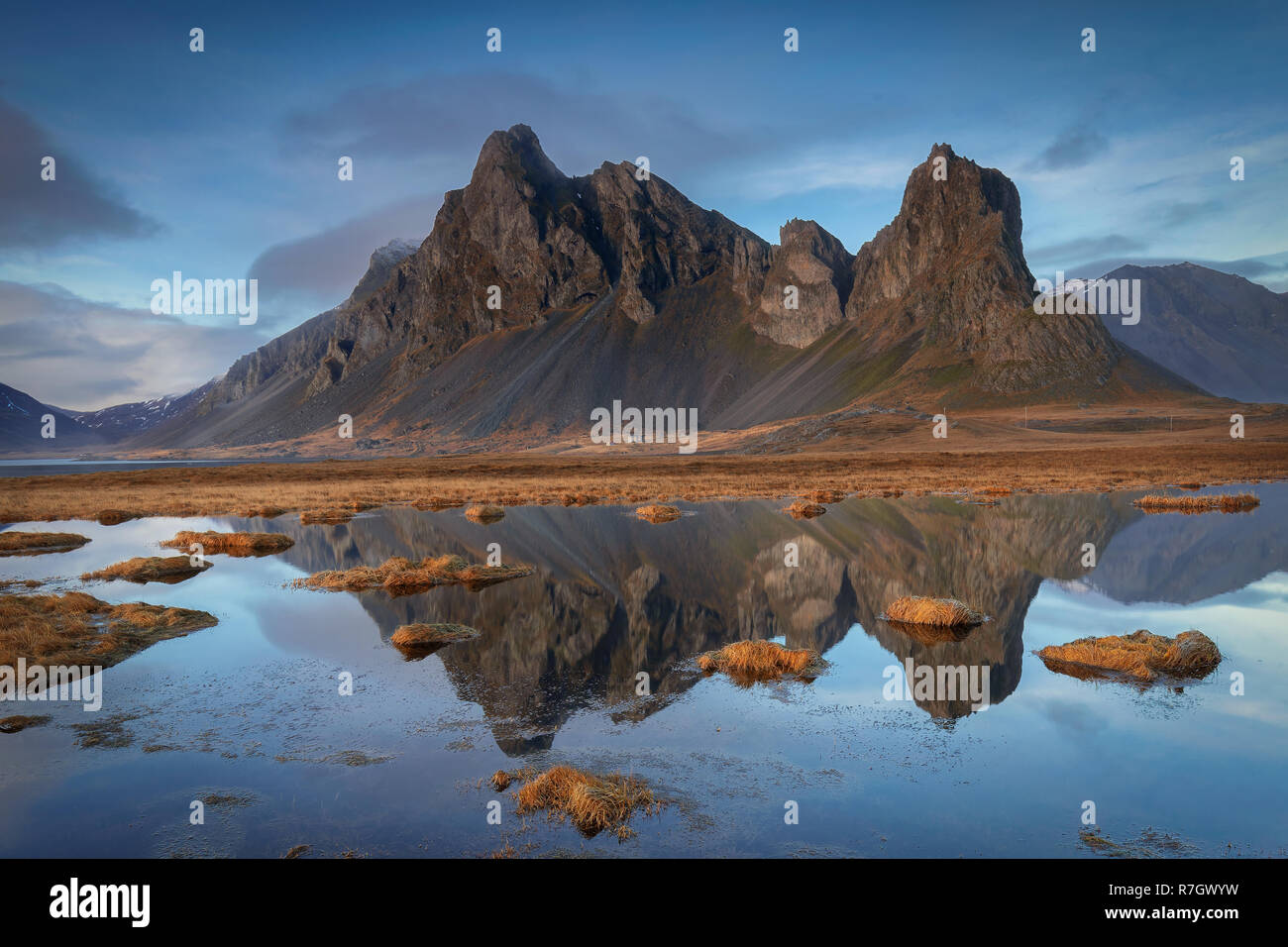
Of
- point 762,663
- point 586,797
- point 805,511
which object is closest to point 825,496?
point 805,511

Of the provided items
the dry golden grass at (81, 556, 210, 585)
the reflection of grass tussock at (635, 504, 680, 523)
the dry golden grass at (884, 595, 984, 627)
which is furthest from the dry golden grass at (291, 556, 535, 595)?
the reflection of grass tussock at (635, 504, 680, 523)

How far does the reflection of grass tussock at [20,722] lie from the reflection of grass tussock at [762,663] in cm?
1188

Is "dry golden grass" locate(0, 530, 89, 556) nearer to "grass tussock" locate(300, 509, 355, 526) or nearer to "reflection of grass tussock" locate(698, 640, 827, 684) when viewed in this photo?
"grass tussock" locate(300, 509, 355, 526)

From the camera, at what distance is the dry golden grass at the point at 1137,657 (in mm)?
14211

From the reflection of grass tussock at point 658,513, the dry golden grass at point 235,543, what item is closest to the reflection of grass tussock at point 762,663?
the dry golden grass at point 235,543

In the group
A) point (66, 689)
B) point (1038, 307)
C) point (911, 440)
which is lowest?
point (66, 689)

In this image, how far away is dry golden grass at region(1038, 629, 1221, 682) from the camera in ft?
46.6

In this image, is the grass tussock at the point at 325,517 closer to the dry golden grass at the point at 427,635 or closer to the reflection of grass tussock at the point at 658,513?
the reflection of grass tussock at the point at 658,513

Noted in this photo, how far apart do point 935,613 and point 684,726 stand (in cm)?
860

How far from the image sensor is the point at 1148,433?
116188 mm
